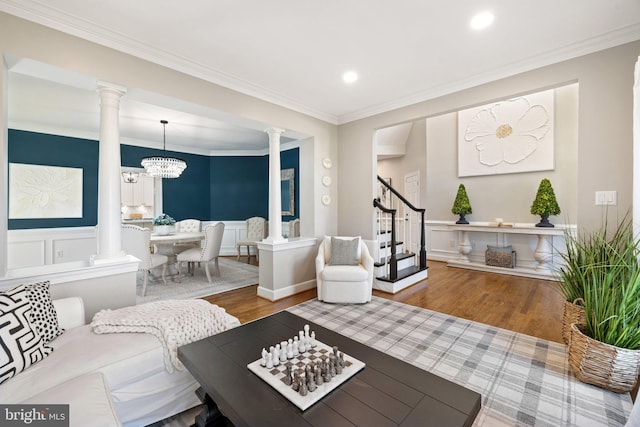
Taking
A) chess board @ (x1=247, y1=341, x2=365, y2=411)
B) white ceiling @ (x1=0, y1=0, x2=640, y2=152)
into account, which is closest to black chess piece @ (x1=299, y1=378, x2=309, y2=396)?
chess board @ (x1=247, y1=341, x2=365, y2=411)

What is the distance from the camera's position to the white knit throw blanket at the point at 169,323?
1.64m

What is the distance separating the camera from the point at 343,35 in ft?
7.52

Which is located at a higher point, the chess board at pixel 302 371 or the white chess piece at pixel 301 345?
the white chess piece at pixel 301 345

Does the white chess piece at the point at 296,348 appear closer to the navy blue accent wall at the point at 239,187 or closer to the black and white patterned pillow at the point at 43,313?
the black and white patterned pillow at the point at 43,313

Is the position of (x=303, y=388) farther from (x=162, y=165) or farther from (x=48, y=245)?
(x=48, y=245)

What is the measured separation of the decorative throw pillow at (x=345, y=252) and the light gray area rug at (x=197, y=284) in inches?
61.5

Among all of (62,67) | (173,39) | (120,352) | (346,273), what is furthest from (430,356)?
(62,67)

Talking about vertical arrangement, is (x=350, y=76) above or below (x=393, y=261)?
above

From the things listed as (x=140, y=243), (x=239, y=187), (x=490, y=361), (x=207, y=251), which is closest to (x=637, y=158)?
(x=490, y=361)

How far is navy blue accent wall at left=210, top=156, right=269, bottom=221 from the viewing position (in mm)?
6859

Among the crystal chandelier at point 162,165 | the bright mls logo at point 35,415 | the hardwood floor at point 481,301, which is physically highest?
the crystal chandelier at point 162,165

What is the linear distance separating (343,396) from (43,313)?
177 centimetres

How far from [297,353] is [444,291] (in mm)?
3112

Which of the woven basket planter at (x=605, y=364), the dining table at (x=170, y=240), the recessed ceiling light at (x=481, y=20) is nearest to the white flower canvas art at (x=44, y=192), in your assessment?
the dining table at (x=170, y=240)
